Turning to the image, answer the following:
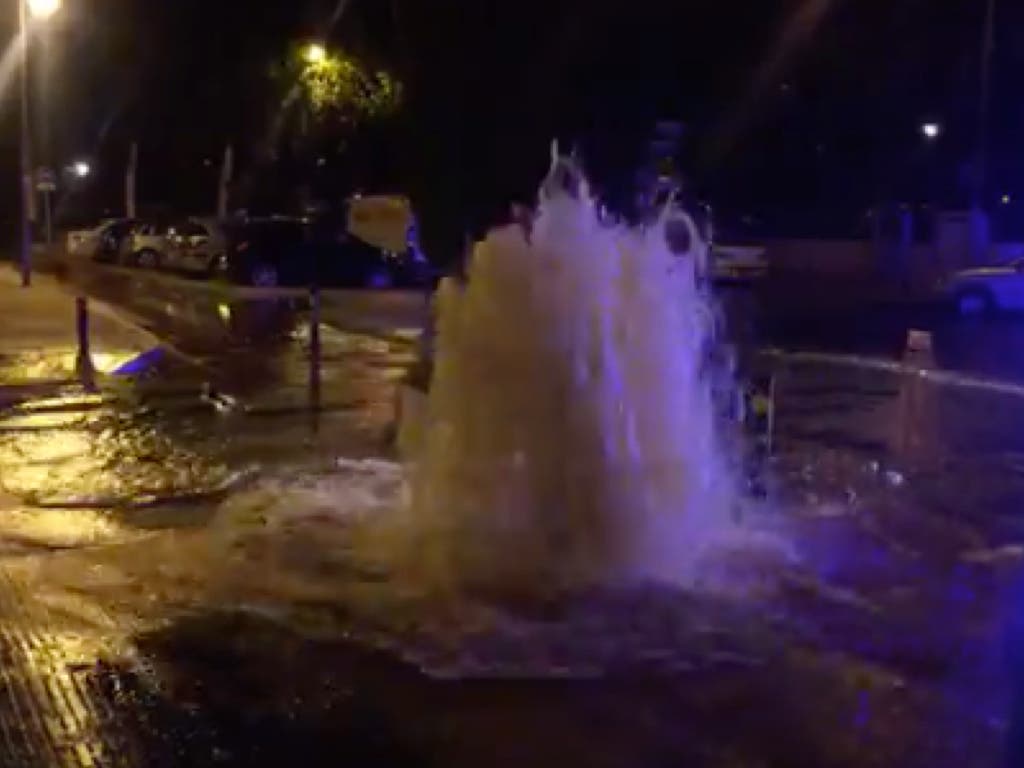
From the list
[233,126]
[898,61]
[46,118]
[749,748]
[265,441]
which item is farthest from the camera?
[46,118]

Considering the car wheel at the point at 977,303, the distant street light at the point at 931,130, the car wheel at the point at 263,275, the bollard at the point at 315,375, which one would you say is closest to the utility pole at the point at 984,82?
the distant street light at the point at 931,130

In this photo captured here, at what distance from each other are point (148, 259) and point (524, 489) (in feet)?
126

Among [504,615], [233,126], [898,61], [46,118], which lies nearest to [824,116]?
[898,61]

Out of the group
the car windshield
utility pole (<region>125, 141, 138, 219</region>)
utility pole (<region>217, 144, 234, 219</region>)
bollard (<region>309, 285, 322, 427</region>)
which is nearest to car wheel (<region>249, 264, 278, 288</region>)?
the car windshield

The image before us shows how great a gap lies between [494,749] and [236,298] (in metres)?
28.5

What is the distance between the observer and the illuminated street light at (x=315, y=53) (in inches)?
1034

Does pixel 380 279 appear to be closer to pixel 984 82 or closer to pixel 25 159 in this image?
pixel 25 159

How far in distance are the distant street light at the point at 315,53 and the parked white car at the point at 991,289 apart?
43.3 ft

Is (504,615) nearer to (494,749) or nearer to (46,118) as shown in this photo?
(494,749)

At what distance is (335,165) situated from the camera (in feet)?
106

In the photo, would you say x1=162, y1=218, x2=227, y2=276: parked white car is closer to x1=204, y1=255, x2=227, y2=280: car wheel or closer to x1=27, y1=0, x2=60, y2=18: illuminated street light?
x1=204, y1=255, x2=227, y2=280: car wheel

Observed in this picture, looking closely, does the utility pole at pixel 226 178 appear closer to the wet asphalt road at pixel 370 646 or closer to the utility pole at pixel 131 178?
the utility pole at pixel 131 178

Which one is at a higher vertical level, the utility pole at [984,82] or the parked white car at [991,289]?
the utility pole at [984,82]

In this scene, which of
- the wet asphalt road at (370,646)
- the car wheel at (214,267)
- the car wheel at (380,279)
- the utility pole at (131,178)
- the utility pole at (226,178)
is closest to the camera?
the wet asphalt road at (370,646)
